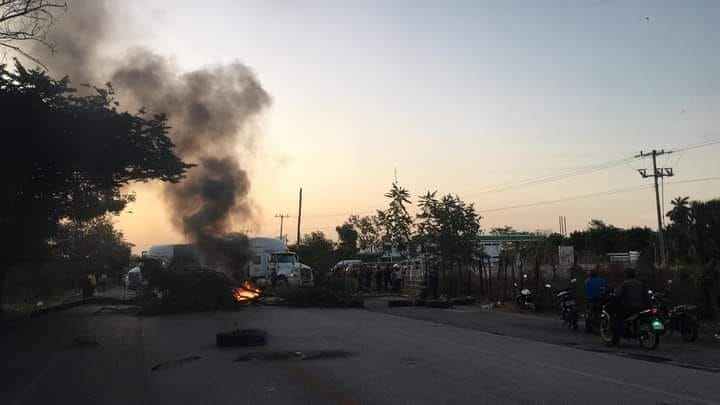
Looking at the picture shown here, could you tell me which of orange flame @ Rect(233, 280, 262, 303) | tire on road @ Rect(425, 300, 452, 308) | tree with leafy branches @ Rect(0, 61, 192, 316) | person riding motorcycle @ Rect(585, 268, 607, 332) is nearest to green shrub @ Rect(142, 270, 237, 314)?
orange flame @ Rect(233, 280, 262, 303)

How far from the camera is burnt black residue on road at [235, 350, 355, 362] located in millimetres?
10328

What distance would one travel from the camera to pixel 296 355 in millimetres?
10656

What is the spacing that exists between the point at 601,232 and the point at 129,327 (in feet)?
231

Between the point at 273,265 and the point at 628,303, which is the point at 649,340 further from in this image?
the point at 273,265

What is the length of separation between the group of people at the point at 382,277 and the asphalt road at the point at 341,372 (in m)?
19.7

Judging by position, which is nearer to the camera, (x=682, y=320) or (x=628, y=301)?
(x=628, y=301)

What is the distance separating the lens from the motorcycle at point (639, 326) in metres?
11.8

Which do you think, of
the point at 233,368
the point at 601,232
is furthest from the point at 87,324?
the point at 601,232

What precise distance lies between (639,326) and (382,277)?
25.4m

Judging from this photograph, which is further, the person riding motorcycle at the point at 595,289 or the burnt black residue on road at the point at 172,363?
the person riding motorcycle at the point at 595,289

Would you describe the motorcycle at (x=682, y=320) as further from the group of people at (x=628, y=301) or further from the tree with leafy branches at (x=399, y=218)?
the tree with leafy branches at (x=399, y=218)

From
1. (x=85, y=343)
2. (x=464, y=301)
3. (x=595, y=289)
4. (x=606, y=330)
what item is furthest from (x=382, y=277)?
(x=85, y=343)

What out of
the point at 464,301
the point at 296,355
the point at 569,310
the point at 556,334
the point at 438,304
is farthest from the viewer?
the point at 464,301

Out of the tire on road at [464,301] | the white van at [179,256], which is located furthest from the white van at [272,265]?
the tire on road at [464,301]
